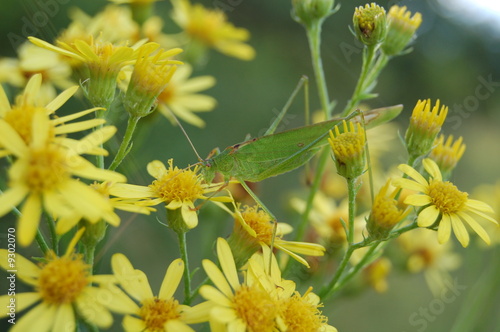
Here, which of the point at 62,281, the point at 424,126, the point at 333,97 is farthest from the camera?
the point at 333,97

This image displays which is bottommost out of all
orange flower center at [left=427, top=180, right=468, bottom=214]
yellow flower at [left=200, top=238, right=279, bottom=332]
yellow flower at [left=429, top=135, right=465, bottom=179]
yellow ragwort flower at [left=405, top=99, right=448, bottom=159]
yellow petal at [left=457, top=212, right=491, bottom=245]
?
yellow flower at [left=200, top=238, right=279, bottom=332]

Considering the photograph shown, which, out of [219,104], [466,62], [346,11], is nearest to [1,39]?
[219,104]

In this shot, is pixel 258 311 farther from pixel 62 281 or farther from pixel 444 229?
pixel 444 229

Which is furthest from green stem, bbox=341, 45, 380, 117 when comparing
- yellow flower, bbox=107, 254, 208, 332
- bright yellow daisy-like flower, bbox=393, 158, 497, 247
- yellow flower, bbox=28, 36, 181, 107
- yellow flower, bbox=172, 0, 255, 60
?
yellow flower, bbox=172, 0, 255, 60

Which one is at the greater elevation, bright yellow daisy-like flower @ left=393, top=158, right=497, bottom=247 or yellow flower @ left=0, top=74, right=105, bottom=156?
bright yellow daisy-like flower @ left=393, top=158, right=497, bottom=247

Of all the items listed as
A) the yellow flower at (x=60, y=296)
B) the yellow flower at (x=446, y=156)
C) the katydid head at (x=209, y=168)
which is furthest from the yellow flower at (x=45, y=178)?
the yellow flower at (x=446, y=156)

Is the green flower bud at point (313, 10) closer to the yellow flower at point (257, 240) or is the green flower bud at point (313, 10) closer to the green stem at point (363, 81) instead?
the green stem at point (363, 81)

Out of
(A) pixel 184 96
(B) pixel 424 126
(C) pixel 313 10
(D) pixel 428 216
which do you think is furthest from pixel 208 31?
(D) pixel 428 216

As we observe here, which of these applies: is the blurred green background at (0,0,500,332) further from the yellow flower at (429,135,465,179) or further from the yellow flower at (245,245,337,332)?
the yellow flower at (429,135,465,179)
